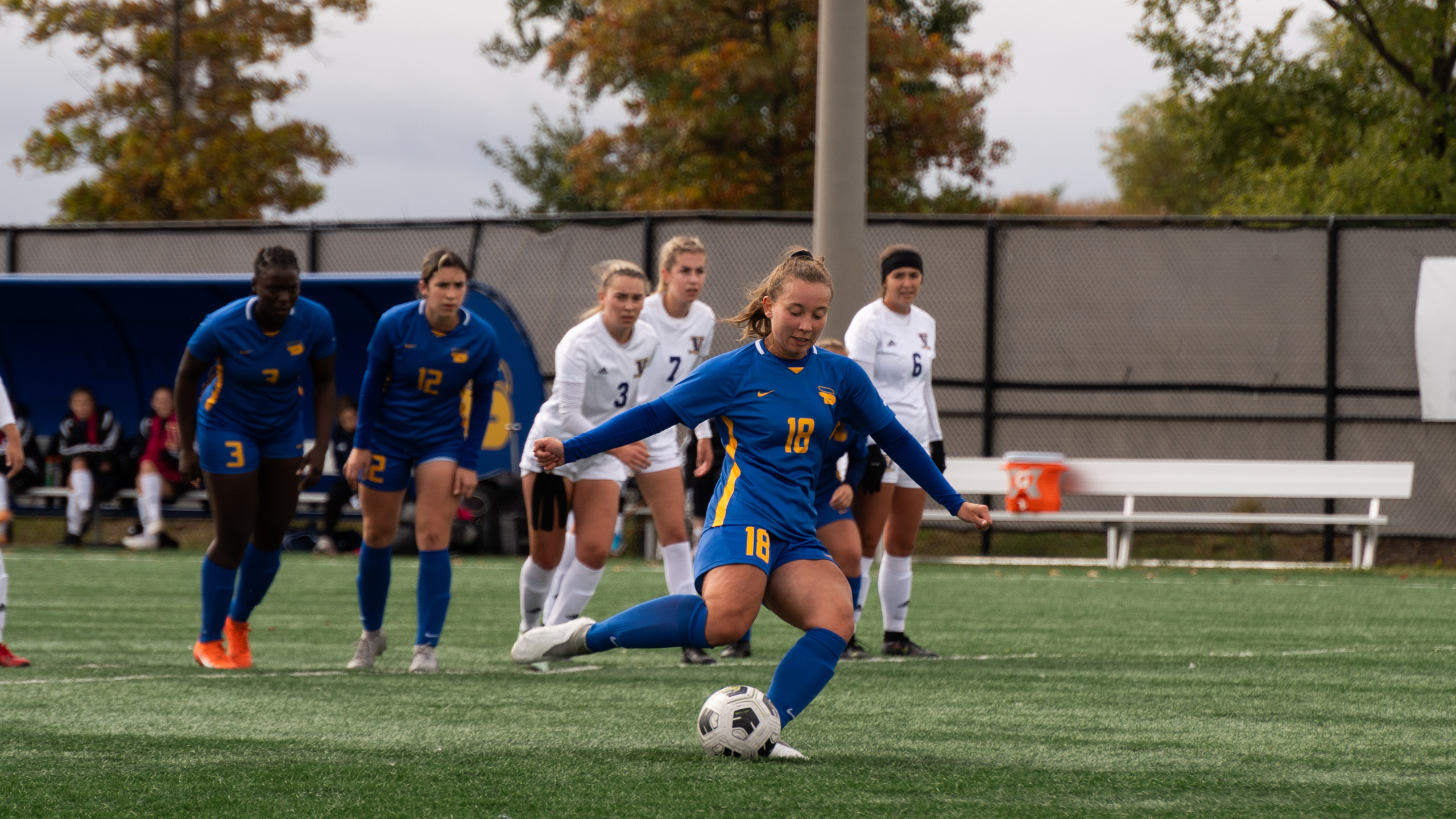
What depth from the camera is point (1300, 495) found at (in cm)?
1355

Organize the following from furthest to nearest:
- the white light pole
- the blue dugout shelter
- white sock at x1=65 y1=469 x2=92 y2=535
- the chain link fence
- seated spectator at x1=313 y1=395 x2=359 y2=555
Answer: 1. white sock at x1=65 y1=469 x2=92 y2=535
2. seated spectator at x1=313 y1=395 x2=359 y2=555
3. the blue dugout shelter
4. the chain link fence
5. the white light pole

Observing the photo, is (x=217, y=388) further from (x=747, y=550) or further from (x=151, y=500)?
(x=151, y=500)

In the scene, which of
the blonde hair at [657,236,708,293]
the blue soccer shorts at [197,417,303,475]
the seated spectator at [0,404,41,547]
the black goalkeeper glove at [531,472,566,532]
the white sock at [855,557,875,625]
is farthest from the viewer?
the seated spectator at [0,404,41,547]

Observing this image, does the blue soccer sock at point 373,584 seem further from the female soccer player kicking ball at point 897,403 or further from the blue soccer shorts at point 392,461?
the female soccer player kicking ball at point 897,403

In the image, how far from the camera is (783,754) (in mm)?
4090

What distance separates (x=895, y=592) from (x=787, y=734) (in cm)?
282

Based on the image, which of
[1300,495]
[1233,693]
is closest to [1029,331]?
[1300,495]

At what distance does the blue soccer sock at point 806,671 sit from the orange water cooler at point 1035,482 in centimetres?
1003

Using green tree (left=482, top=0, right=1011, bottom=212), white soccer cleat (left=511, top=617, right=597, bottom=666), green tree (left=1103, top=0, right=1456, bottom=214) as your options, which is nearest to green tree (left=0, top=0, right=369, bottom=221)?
green tree (left=482, top=0, right=1011, bottom=212)

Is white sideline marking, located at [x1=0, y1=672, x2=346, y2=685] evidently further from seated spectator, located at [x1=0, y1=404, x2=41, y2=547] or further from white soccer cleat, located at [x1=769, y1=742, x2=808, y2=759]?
seated spectator, located at [x1=0, y1=404, x2=41, y2=547]

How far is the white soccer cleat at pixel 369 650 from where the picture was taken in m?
6.57

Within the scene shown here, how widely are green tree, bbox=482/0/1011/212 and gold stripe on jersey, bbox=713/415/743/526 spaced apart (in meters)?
20.0

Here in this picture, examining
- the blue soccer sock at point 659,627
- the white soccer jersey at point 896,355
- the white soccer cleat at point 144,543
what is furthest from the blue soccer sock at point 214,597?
the white soccer cleat at point 144,543

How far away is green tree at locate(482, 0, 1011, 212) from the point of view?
24156 millimetres
